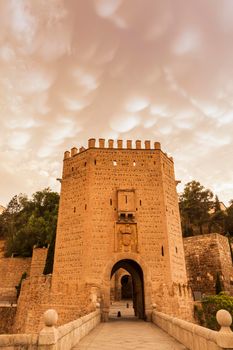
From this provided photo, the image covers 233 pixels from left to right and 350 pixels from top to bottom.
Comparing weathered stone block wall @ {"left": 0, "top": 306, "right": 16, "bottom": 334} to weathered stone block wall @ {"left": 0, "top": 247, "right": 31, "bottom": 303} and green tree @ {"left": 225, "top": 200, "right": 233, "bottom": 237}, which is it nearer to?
weathered stone block wall @ {"left": 0, "top": 247, "right": 31, "bottom": 303}

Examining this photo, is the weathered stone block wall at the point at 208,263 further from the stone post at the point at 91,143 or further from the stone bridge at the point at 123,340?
the stone bridge at the point at 123,340

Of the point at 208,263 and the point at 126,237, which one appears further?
the point at 208,263

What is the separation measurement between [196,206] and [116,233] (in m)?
23.2

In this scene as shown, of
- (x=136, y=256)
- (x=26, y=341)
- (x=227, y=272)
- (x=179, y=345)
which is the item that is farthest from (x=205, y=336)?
(x=227, y=272)

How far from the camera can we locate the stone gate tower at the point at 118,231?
13.0 metres

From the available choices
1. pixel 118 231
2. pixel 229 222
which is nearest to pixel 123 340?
pixel 118 231

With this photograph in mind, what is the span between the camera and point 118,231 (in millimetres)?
14062

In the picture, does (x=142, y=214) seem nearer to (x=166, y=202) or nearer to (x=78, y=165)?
(x=166, y=202)

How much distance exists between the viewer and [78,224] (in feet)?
47.1

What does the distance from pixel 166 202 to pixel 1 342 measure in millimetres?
12334

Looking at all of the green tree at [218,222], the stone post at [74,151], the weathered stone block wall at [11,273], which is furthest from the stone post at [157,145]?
the green tree at [218,222]

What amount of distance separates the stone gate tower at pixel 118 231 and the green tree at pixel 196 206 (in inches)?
773

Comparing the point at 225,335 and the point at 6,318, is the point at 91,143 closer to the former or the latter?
the point at 6,318

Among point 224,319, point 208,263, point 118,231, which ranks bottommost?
point 224,319
